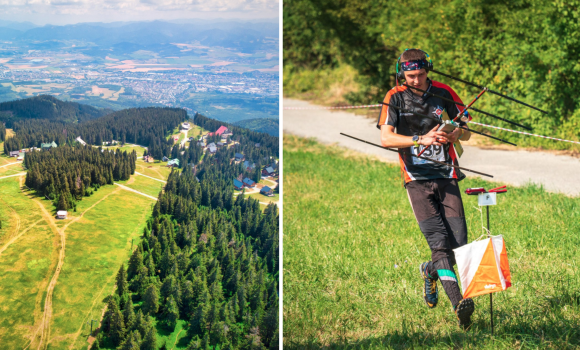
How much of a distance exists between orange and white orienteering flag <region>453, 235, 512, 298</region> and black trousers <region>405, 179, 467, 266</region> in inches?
14.7

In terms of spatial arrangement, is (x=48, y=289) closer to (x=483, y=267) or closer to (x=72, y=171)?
(x=72, y=171)

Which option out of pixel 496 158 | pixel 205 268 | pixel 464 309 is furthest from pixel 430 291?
pixel 496 158

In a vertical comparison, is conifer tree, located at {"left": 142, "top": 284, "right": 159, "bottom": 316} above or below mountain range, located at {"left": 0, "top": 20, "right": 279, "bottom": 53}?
below

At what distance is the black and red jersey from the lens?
13.2 ft

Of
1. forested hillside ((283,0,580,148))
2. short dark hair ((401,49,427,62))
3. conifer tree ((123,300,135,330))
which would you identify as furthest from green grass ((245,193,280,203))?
forested hillside ((283,0,580,148))

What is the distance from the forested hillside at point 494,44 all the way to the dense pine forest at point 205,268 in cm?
851

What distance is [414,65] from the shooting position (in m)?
3.93

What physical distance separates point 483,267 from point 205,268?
70.1 inches

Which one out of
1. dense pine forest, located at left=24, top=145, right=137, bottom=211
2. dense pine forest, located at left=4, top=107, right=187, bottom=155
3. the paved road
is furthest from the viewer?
the paved road

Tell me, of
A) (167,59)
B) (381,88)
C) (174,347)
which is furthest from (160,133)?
(381,88)

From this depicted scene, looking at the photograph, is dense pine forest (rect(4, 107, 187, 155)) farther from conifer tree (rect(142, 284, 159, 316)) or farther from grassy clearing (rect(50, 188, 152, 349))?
conifer tree (rect(142, 284, 159, 316))

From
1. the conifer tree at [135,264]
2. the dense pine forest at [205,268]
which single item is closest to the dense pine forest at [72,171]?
the dense pine forest at [205,268]

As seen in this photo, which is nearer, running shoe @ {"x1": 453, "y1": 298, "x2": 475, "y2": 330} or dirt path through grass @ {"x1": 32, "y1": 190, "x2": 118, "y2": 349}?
dirt path through grass @ {"x1": 32, "y1": 190, "x2": 118, "y2": 349}

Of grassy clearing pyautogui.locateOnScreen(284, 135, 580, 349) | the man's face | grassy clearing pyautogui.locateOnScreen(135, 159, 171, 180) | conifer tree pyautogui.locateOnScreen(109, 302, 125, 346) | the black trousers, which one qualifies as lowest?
grassy clearing pyautogui.locateOnScreen(284, 135, 580, 349)
